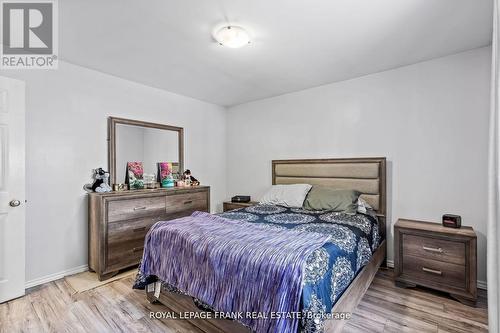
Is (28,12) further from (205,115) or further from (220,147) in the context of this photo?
(220,147)

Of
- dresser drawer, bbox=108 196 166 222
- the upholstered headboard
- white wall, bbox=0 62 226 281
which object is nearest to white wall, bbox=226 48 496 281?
the upholstered headboard

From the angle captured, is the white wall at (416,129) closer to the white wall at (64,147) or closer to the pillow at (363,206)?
the pillow at (363,206)

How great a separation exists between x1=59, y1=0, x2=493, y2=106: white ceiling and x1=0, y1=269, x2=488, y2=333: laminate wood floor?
8.06 feet

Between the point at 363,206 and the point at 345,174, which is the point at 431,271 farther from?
the point at 345,174

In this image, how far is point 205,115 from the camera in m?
4.38

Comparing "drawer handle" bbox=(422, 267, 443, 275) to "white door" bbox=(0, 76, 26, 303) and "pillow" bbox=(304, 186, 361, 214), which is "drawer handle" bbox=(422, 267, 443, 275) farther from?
"white door" bbox=(0, 76, 26, 303)

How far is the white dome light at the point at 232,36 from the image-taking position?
6.72 feet

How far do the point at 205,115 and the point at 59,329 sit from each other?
3.43m

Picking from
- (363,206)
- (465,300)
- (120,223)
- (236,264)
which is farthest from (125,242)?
(465,300)

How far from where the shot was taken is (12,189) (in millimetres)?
2254

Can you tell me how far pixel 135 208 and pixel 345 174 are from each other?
9.02 feet

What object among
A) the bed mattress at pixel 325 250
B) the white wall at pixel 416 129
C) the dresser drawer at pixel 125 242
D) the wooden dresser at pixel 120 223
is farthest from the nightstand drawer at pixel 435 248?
the dresser drawer at pixel 125 242

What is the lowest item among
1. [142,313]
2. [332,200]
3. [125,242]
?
[142,313]

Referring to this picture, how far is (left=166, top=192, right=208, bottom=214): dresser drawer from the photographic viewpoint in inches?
130
